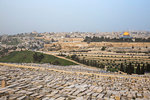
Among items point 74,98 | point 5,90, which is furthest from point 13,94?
point 74,98

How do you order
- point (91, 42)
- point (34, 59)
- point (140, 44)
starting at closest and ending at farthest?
point (34, 59)
point (140, 44)
point (91, 42)

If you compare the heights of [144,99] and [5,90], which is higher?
[5,90]

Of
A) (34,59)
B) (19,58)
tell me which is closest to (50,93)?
(34,59)

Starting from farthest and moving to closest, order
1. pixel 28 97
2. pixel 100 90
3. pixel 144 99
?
1. pixel 100 90
2. pixel 144 99
3. pixel 28 97

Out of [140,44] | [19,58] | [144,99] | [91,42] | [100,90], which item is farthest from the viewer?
[91,42]

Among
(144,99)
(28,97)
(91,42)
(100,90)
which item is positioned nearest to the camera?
(28,97)

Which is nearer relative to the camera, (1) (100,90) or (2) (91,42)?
(1) (100,90)

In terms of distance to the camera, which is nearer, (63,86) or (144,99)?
(144,99)

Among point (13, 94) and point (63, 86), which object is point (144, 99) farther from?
point (13, 94)

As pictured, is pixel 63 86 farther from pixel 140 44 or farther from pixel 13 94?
pixel 140 44
